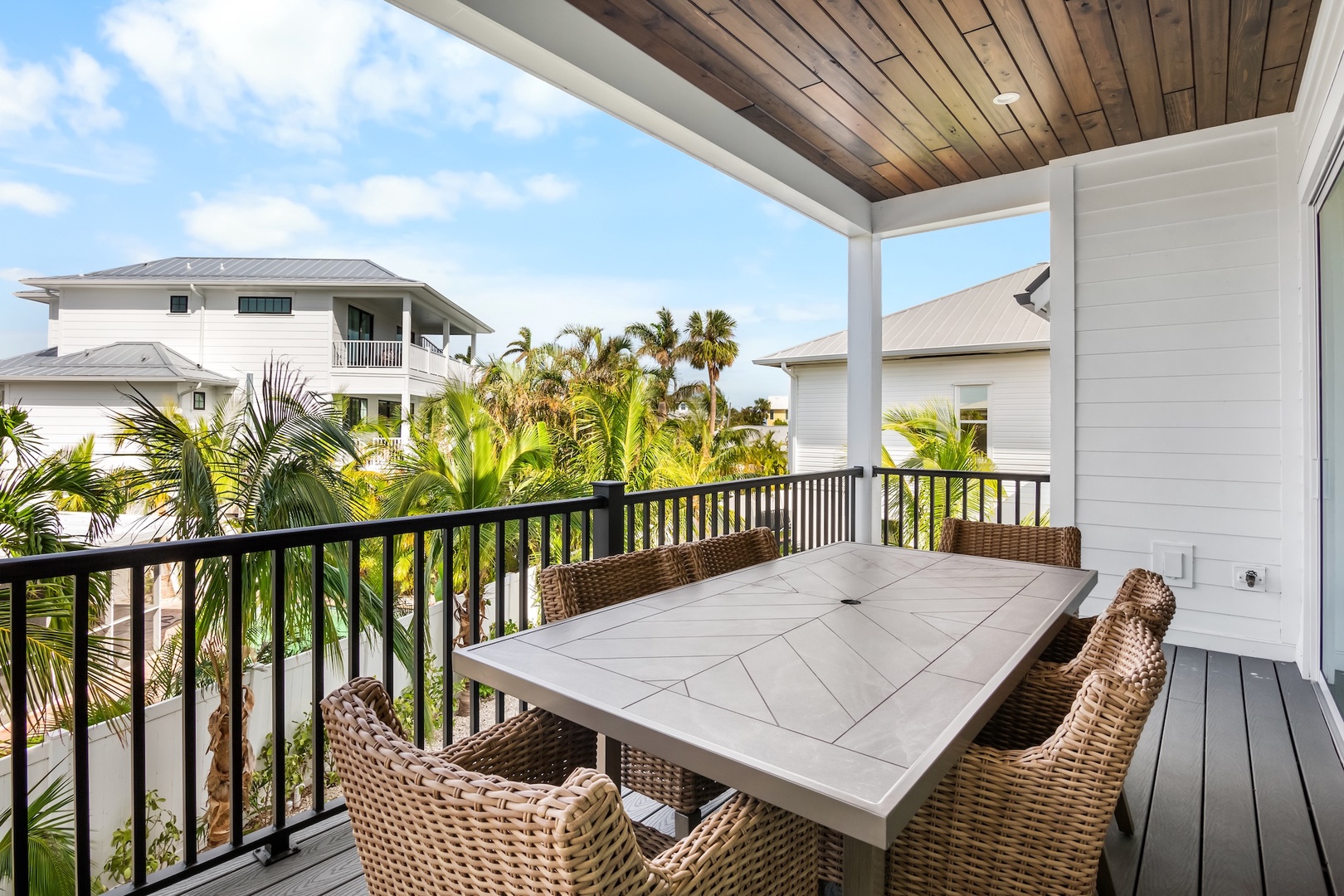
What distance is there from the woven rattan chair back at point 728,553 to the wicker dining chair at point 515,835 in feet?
3.93

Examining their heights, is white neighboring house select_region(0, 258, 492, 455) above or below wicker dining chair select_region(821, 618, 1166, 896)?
above

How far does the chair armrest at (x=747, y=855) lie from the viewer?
2.84ft

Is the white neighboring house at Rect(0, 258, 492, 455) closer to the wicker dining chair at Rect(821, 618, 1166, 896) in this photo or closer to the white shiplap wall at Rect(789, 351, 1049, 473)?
the white shiplap wall at Rect(789, 351, 1049, 473)

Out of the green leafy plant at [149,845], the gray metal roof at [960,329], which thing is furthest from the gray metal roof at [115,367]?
the gray metal roof at [960,329]

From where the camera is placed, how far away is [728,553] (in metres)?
2.38

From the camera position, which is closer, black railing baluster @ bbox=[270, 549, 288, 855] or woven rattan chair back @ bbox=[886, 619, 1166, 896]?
woven rattan chair back @ bbox=[886, 619, 1166, 896]

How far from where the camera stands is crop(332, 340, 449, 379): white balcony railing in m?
15.1

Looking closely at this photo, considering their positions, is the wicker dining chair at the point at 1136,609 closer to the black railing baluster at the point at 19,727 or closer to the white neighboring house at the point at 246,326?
the black railing baluster at the point at 19,727

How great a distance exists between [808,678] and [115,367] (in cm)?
1632

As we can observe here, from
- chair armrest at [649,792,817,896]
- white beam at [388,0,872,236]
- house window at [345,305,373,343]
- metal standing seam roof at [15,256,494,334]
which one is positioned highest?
metal standing seam roof at [15,256,494,334]

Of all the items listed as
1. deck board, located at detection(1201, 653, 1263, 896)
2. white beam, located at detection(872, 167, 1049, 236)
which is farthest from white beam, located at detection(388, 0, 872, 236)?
deck board, located at detection(1201, 653, 1263, 896)

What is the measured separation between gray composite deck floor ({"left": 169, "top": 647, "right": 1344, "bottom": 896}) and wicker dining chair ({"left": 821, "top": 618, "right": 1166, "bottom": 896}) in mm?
864

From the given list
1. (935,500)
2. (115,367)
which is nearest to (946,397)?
(935,500)

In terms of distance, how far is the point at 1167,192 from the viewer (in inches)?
150
